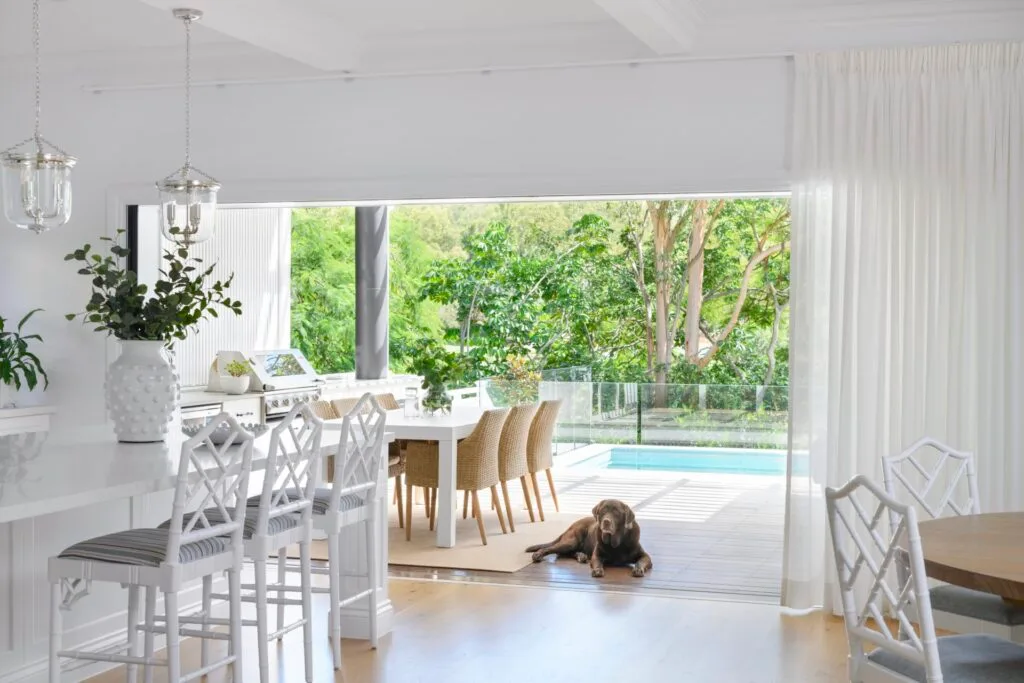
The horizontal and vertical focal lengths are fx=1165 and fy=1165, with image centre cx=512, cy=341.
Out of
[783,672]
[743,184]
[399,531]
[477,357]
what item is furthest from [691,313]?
[783,672]

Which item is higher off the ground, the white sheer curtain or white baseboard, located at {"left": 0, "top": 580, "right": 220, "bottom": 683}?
the white sheer curtain

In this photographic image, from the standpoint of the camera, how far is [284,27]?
5.26m

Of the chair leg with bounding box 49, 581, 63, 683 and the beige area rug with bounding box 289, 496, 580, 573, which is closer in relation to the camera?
the chair leg with bounding box 49, 581, 63, 683

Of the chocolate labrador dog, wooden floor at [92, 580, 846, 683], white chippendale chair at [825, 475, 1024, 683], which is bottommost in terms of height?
wooden floor at [92, 580, 846, 683]

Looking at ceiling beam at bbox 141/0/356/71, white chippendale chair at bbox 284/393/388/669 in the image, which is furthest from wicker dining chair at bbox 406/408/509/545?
ceiling beam at bbox 141/0/356/71

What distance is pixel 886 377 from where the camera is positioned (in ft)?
17.4

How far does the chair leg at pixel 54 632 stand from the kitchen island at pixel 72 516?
33 cm

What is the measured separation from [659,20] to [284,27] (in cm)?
169

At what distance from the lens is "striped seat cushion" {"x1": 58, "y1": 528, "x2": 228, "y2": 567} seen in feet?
11.2

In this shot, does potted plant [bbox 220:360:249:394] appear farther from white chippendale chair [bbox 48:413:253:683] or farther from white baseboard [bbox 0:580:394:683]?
white chippendale chair [bbox 48:413:253:683]

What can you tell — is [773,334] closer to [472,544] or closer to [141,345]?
[472,544]

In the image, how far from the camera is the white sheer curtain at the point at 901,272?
16.8 ft

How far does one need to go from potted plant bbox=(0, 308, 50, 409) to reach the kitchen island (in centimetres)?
181

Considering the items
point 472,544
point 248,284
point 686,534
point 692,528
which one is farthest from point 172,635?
point 248,284
